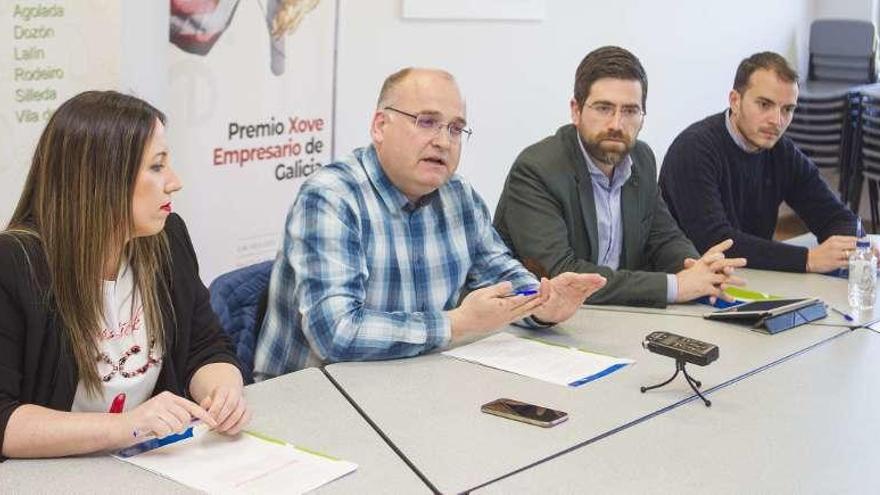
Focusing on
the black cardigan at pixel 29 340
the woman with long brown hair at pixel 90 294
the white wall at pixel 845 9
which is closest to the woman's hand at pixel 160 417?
the woman with long brown hair at pixel 90 294

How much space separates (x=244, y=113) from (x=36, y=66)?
953mm

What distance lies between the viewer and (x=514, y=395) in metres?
2.37

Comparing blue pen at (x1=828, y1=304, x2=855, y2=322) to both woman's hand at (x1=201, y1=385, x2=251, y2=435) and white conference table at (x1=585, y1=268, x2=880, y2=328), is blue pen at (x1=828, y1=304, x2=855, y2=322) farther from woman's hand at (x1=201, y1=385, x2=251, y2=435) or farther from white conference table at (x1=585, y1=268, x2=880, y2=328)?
woman's hand at (x1=201, y1=385, x2=251, y2=435)

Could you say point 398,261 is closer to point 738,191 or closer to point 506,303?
point 506,303

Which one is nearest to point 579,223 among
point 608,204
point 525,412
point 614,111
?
point 608,204

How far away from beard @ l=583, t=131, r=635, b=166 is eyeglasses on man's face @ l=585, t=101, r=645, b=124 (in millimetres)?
54

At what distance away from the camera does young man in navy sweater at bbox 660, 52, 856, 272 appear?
13.1ft

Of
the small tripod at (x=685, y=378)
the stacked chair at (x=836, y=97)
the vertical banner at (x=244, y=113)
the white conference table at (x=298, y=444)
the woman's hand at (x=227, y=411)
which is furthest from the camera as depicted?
the stacked chair at (x=836, y=97)

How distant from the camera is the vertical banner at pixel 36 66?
3211mm

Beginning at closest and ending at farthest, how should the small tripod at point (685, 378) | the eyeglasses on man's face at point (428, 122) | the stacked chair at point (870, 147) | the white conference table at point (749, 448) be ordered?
the white conference table at point (749, 448), the small tripod at point (685, 378), the eyeglasses on man's face at point (428, 122), the stacked chair at point (870, 147)

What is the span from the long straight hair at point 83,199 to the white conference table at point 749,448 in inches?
32.3

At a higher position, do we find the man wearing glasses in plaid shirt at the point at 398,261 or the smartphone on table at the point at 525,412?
the man wearing glasses in plaid shirt at the point at 398,261

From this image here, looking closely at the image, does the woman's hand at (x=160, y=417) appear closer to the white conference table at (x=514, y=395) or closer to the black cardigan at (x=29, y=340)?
the black cardigan at (x=29, y=340)

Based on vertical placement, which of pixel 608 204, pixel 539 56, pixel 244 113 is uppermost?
pixel 539 56
